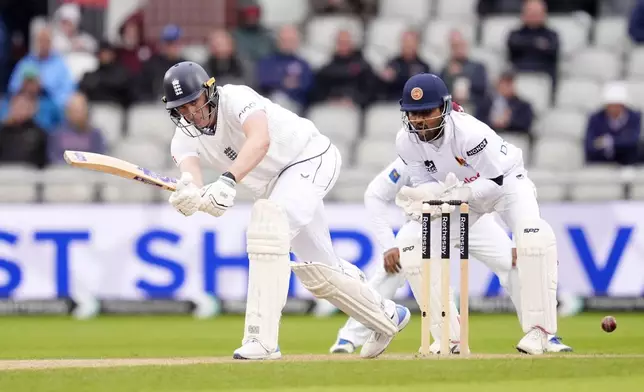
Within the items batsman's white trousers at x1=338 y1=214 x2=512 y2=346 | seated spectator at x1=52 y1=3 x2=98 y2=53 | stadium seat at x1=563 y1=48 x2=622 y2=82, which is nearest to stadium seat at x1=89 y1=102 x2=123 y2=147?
seated spectator at x1=52 y1=3 x2=98 y2=53

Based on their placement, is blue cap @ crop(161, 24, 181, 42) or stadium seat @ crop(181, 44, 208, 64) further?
stadium seat @ crop(181, 44, 208, 64)

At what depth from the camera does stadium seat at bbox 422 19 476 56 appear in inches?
647

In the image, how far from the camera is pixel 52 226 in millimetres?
14039

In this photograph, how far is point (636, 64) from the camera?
15.7 meters

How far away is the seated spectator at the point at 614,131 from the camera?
14.3 metres

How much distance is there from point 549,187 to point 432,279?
508 centimetres

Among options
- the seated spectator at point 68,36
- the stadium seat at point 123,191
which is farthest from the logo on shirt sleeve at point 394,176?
the seated spectator at point 68,36

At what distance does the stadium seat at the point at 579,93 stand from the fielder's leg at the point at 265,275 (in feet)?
25.3

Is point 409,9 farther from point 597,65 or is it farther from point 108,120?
point 108,120

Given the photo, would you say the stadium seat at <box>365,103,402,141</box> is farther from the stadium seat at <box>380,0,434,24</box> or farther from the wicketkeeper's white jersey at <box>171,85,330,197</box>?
the wicketkeeper's white jersey at <box>171,85,330,197</box>

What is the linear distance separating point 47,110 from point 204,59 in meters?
1.96

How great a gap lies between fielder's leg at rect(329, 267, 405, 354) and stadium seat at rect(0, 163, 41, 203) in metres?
5.01

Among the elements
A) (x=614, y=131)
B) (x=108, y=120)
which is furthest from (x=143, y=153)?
(x=614, y=131)

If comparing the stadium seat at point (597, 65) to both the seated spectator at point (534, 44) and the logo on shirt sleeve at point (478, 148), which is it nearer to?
the seated spectator at point (534, 44)
